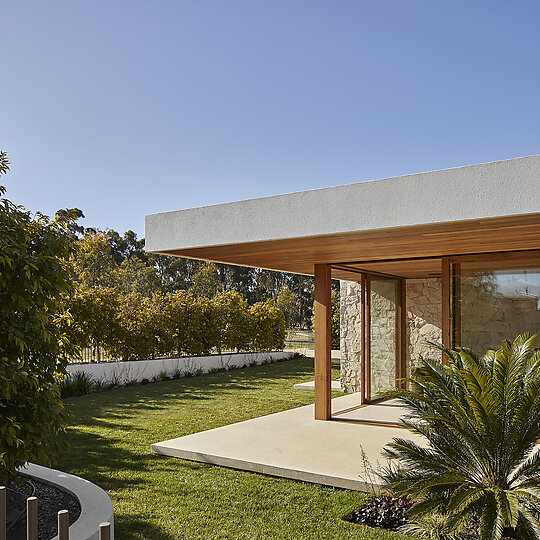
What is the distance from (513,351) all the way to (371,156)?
1678 cm

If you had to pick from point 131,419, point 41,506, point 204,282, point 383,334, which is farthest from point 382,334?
point 204,282

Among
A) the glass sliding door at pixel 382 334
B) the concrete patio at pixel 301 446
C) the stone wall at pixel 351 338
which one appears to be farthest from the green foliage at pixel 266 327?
the concrete patio at pixel 301 446

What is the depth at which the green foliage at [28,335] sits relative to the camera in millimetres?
3785

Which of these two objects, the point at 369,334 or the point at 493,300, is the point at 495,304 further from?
the point at 369,334

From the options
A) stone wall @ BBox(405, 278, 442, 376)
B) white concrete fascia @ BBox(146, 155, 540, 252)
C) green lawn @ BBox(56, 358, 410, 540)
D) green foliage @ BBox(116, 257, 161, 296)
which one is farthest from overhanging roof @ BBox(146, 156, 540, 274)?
green foliage @ BBox(116, 257, 161, 296)

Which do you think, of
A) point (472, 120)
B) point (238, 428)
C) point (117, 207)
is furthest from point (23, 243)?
Result: point (117, 207)

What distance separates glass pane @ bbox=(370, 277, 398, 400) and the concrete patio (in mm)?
1154

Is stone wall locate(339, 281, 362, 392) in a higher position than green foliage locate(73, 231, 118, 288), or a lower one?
lower

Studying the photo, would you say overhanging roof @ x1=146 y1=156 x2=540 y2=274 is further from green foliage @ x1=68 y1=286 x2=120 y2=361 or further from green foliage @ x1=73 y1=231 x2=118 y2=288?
green foliage @ x1=73 y1=231 x2=118 y2=288

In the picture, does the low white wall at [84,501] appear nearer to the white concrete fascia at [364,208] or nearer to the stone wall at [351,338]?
the white concrete fascia at [364,208]

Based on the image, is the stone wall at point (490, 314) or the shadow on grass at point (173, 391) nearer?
the stone wall at point (490, 314)

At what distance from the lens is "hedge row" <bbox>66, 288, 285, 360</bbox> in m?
15.5

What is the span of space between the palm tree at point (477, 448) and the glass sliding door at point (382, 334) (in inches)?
221

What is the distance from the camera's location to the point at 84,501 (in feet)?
13.9
